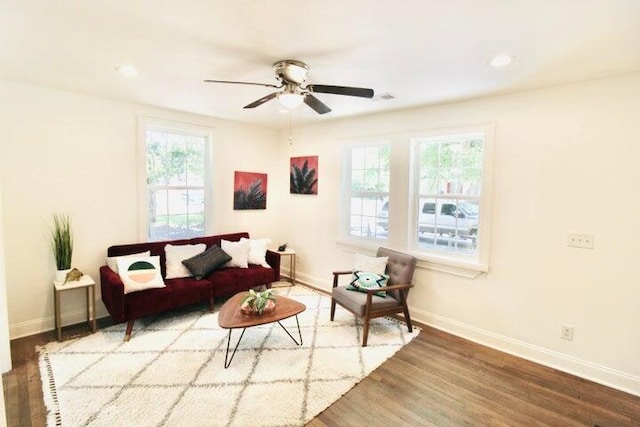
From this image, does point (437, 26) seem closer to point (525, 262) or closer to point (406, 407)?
point (525, 262)

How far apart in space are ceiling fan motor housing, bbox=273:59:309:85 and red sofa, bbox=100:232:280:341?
8.09 ft

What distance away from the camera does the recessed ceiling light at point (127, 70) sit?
2.65 metres

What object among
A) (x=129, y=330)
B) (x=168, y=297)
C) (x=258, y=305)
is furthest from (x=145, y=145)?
(x=258, y=305)

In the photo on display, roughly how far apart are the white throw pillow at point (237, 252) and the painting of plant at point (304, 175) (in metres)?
1.29

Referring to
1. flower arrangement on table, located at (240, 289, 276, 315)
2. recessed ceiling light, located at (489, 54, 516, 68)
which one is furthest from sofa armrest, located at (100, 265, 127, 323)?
recessed ceiling light, located at (489, 54, 516, 68)

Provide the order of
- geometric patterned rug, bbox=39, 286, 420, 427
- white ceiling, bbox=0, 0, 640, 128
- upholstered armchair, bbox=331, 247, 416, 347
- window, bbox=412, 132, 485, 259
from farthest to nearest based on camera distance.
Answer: window, bbox=412, 132, 485, 259
upholstered armchair, bbox=331, 247, 416, 347
geometric patterned rug, bbox=39, 286, 420, 427
white ceiling, bbox=0, 0, 640, 128

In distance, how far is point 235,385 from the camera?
8.26ft

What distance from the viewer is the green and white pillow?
137 inches

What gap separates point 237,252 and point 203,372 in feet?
6.07

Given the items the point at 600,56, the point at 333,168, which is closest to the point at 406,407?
the point at 600,56

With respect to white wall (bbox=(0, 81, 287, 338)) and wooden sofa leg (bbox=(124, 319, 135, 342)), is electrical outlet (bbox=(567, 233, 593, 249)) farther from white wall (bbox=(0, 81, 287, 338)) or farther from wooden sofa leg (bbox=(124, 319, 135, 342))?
white wall (bbox=(0, 81, 287, 338))

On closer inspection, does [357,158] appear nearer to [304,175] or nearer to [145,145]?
[304,175]

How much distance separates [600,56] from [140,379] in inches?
164

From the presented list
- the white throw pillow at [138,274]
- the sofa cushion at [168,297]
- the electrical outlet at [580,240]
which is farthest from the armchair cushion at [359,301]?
the white throw pillow at [138,274]
